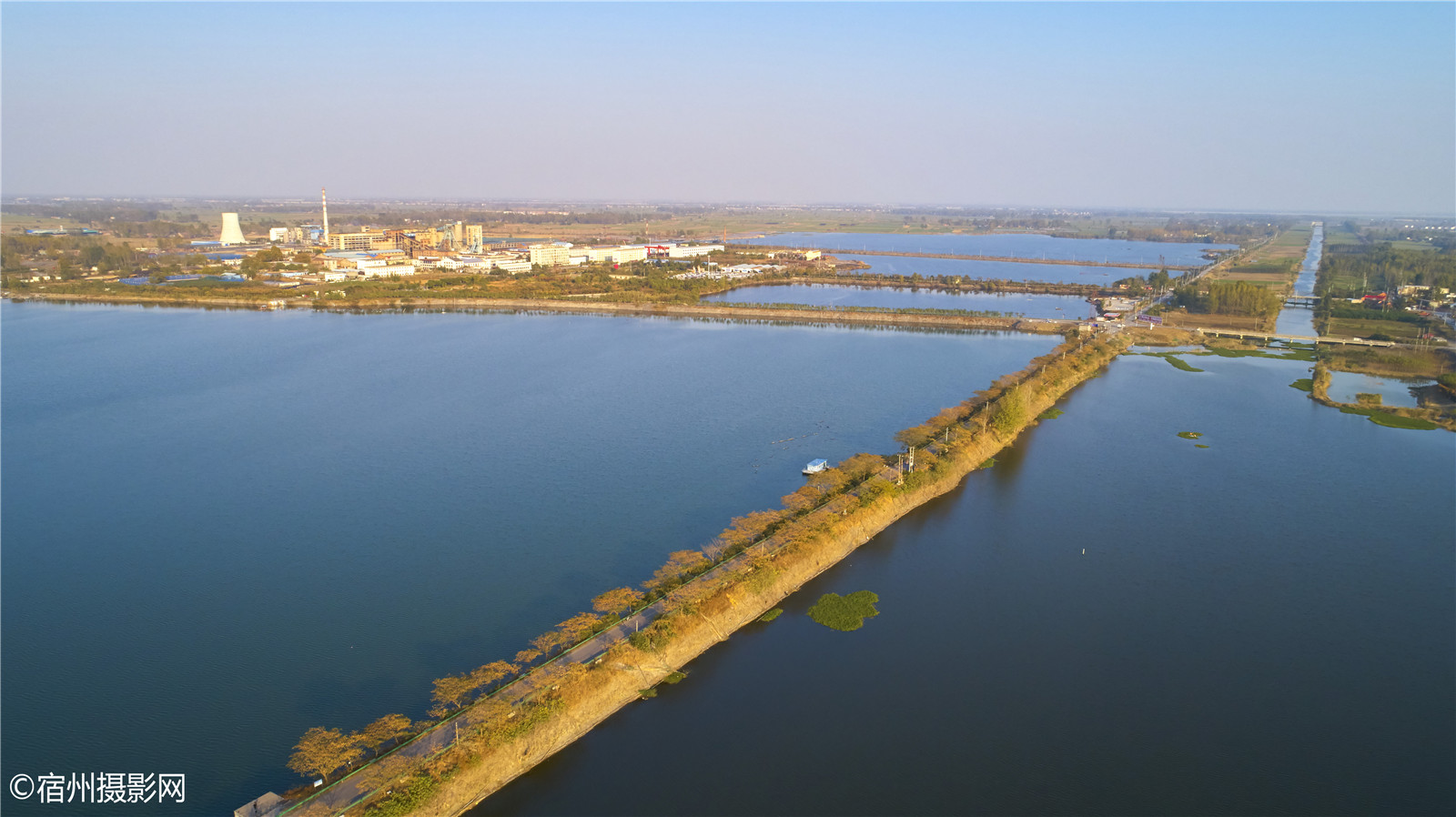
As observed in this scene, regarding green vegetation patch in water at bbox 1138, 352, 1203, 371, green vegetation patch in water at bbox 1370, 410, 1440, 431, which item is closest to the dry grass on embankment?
green vegetation patch in water at bbox 1370, 410, 1440, 431

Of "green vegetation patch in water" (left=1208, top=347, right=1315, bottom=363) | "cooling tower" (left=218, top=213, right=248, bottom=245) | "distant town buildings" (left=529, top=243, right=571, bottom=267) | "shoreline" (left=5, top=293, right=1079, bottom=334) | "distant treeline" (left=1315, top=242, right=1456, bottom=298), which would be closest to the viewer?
"green vegetation patch in water" (left=1208, top=347, right=1315, bottom=363)

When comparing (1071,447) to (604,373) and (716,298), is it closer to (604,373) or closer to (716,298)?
(604,373)

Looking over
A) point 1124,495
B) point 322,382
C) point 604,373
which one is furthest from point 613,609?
point 322,382

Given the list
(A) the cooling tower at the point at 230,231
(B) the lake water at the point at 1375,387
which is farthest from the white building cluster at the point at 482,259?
(B) the lake water at the point at 1375,387

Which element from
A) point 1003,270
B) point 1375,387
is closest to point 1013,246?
point 1003,270

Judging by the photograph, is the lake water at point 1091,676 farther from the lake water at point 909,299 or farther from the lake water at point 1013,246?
the lake water at point 1013,246

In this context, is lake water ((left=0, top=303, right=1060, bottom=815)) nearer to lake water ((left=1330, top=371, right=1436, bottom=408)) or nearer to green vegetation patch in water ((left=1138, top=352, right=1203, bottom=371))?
green vegetation patch in water ((left=1138, top=352, right=1203, bottom=371))
